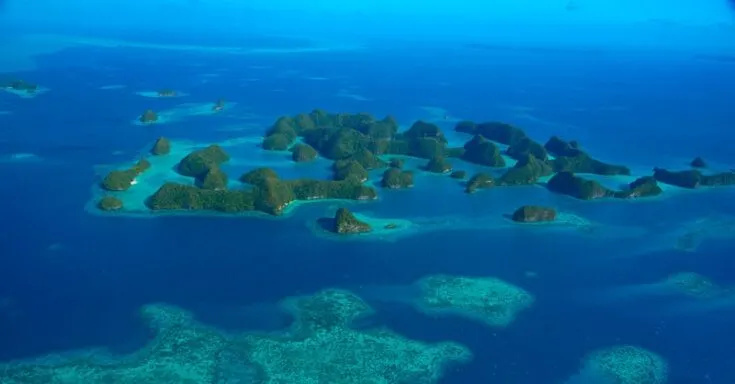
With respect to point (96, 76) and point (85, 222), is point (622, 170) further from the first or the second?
point (96, 76)

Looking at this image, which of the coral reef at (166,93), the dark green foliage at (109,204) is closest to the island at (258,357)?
the dark green foliage at (109,204)

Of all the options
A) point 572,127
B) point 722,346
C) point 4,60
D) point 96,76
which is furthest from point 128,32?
point 722,346

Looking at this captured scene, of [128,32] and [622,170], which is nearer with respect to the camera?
[622,170]

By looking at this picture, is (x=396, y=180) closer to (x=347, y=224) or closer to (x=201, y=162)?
(x=347, y=224)

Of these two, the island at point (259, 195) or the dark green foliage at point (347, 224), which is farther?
the island at point (259, 195)

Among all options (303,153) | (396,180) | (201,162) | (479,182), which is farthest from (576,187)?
(201,162)

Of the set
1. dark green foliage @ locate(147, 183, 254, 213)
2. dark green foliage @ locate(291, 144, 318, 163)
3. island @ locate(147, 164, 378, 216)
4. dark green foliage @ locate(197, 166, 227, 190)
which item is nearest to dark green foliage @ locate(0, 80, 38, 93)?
dark green foliage @ locate(291, 144, 318, 163)

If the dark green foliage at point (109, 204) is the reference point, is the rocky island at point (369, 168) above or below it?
above

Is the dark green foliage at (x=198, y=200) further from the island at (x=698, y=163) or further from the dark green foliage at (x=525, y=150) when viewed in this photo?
the island at (x=698, y=163)
